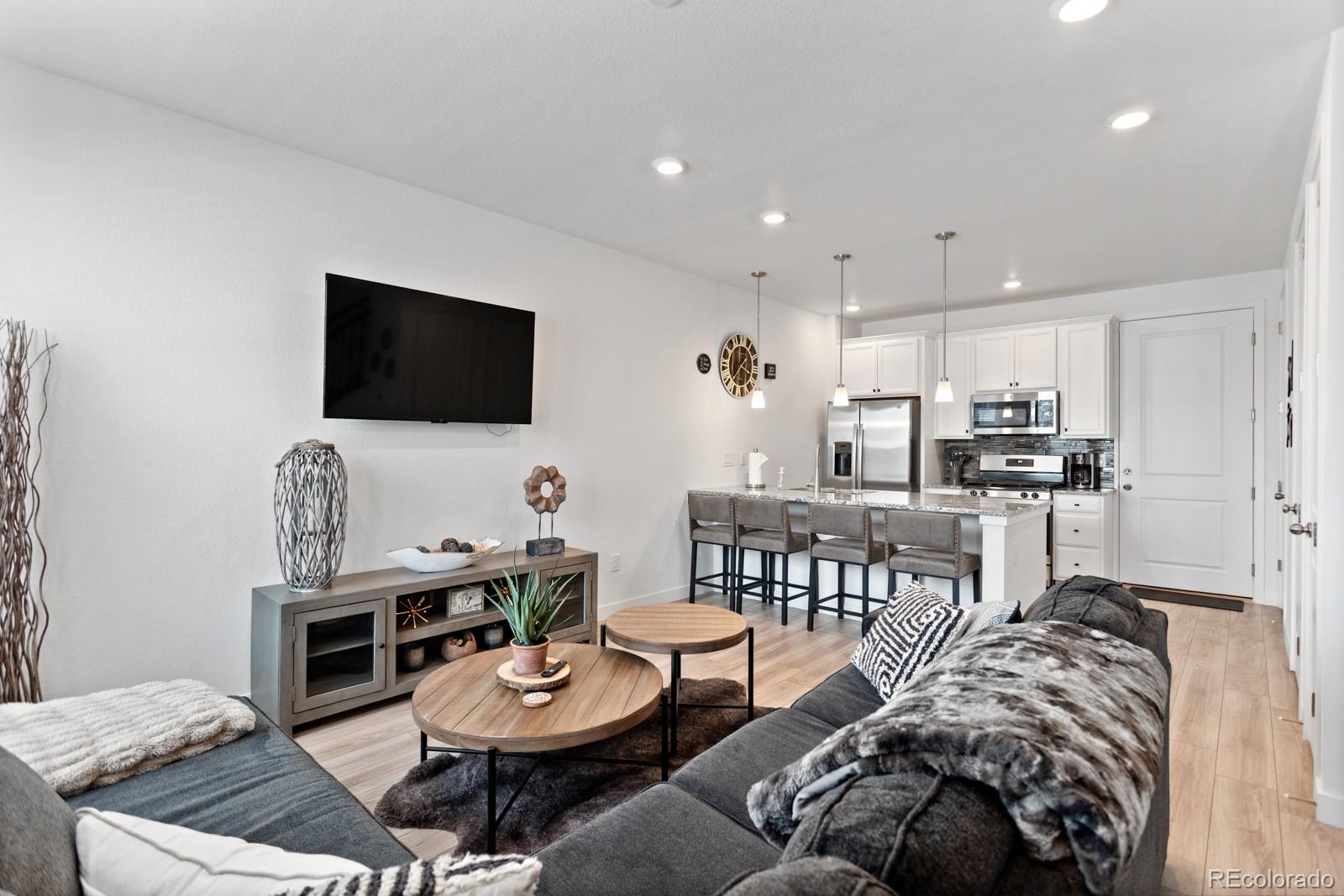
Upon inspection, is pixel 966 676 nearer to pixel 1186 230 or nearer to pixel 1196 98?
pixel 1196 98

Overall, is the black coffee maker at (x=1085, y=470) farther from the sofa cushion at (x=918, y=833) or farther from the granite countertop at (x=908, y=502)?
the sofa cushion at (x=918, y=833)

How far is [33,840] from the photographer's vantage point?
2.92ft

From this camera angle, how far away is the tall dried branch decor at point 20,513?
7.56 ft

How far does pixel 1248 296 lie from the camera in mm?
4996

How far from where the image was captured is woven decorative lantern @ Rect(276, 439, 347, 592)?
A: 9.34 ft

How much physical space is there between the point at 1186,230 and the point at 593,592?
13.4ft

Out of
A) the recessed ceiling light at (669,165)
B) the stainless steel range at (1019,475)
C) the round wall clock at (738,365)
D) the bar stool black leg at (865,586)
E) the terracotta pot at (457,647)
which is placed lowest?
the terracotta pot at (457,647)

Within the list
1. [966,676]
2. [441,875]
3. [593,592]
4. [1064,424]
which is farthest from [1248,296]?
[441,875]

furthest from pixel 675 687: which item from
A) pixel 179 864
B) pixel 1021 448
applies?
pixel 1021 448

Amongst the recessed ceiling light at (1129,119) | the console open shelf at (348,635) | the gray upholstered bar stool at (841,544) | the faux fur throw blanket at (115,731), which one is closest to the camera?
the faux fur throw blanket at (115,731)

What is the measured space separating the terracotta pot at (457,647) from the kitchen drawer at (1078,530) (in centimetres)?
462

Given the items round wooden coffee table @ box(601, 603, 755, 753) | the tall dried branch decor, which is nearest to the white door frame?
round wooden coffee table @ box(601, 603, 755, 753)

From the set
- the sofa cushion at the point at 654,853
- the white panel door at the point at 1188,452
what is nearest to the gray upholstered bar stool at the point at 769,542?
the white panel door at the point at 1188,452

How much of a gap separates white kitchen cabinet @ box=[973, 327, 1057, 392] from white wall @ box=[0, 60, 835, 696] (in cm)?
394
